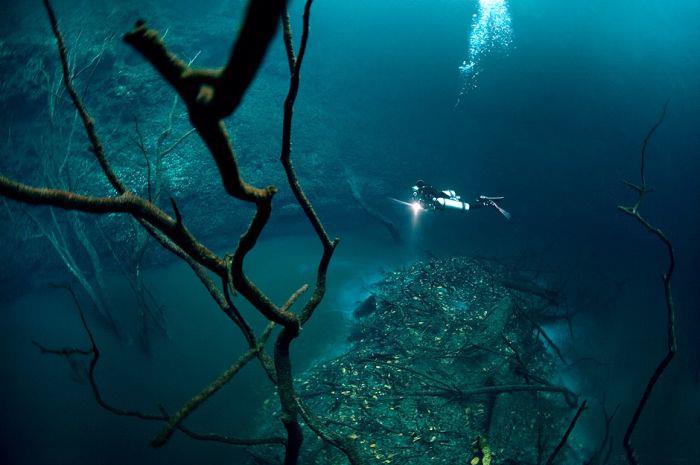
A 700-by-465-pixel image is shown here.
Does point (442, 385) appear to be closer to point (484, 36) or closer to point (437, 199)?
point (437, 199)

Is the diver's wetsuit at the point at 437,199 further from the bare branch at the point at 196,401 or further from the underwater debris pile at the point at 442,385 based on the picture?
the bare branch at the point at 196,401

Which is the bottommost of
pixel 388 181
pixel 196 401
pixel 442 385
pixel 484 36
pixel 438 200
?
pixel 196 401

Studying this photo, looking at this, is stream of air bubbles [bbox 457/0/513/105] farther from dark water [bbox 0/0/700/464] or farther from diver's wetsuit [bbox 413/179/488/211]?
diver's wetsuit [bbox 413/179/488/211]

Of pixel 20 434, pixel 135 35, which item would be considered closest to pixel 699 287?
pixel 135 35

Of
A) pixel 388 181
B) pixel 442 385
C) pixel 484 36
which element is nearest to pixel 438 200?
pixel 442 385

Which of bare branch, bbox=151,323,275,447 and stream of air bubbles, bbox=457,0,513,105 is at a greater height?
stream of air bubbles, bbox=457,0,513,105

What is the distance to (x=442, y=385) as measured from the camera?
22.5 ft

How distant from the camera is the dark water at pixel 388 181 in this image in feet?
30.2

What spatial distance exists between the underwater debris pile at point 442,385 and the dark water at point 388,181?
1.83 meters

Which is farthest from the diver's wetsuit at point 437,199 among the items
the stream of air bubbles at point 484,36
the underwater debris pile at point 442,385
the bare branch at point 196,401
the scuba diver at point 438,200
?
the stream of air bubbles at point 484,36

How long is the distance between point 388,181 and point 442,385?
11.2m

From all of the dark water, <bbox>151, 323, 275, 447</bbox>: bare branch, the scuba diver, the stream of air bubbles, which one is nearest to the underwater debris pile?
the dark water

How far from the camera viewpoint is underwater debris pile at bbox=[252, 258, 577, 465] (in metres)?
5.93

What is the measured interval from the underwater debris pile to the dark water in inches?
72.2
